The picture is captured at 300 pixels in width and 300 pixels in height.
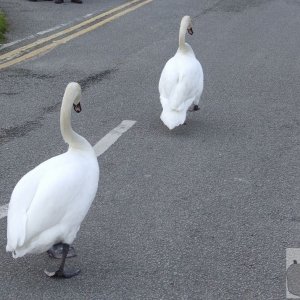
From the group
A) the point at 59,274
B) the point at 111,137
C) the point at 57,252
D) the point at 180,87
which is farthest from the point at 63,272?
the point at 180,87

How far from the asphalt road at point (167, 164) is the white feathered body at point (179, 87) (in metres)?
0.24

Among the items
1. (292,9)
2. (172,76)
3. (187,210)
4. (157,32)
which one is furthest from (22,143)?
(292,9)

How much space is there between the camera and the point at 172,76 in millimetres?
8484

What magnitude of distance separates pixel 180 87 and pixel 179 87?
13mm

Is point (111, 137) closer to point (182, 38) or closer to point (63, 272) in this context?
point (182, 38)

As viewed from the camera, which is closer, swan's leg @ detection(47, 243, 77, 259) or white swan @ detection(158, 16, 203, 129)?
swan's leg @ detection(47, 243, 77, 259)

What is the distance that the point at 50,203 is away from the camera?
472 centimetres

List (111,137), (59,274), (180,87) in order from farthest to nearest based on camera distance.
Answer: (180,87)
(111,137)
(59,274)

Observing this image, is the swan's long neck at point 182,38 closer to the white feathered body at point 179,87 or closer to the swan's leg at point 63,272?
the white feathered body at point 179,87

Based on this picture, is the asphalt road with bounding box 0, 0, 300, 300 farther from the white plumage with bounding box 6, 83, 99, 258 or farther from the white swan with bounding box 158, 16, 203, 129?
the white plumage with bounding box 6, 83, 99, 258

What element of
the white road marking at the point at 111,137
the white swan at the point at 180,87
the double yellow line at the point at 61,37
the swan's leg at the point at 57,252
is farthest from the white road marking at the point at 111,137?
the double yellow line at the point at 61,37

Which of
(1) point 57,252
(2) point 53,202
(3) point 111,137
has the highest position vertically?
(2) point 53,202

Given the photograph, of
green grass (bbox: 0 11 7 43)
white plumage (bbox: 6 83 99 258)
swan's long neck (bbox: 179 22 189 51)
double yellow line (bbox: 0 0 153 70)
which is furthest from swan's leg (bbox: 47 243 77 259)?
green grass (bbox: 0 11 7 43)

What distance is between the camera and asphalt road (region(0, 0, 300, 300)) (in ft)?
16.6
